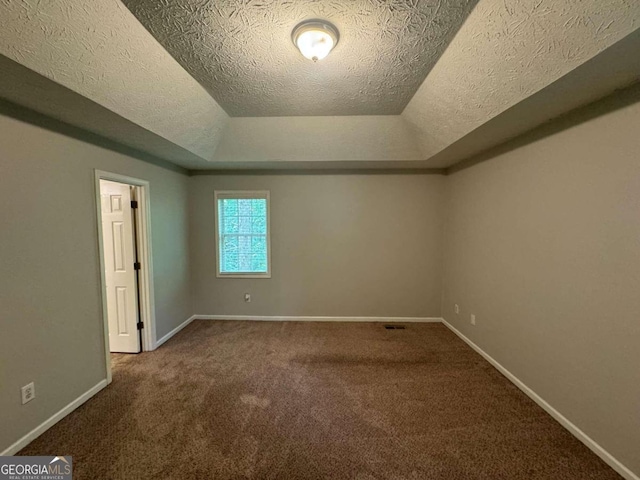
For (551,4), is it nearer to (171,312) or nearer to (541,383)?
(541,383)

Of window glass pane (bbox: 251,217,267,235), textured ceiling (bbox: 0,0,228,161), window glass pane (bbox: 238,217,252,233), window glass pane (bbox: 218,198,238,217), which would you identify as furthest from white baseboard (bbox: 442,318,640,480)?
textured ceiling (bbox: 0,0,228,161)

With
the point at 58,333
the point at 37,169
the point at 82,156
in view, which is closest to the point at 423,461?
the point at 58,333

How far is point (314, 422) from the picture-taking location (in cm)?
194

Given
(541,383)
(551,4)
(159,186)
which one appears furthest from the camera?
(159,186)

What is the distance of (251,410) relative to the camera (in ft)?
6.78

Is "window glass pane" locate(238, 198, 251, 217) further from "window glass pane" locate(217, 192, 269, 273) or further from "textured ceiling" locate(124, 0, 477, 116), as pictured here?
"textured ceiling" locate(124, 0, 477, 116)

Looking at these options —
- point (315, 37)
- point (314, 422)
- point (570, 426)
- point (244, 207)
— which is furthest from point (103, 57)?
point (570, 426)

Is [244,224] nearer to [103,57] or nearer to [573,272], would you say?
[103,57]

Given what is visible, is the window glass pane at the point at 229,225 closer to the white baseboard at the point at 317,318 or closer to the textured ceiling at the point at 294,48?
the white baseboard at the point at 317,318

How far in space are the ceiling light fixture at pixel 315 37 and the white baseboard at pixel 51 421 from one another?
3.22 m

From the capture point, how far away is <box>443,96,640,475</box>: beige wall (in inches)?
60.5

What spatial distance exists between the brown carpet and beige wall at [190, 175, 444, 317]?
3.31ft

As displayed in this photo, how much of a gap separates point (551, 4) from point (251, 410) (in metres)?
3.15

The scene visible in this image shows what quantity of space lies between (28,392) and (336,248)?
10.8 ft
